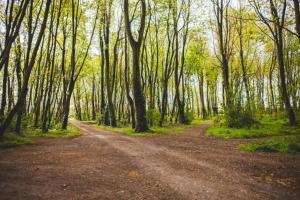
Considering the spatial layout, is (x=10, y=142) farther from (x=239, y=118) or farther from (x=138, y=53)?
(x=239, y=118)

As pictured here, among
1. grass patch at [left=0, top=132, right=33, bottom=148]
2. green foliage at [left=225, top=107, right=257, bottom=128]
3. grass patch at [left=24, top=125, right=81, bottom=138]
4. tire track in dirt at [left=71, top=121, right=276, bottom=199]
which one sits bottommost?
tire track in dirt at [left=71, top=121, right=276, bottom=199]

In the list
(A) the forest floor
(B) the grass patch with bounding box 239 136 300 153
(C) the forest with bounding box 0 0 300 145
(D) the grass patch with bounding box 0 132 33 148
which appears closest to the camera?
(A) the forest floor

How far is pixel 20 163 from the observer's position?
695cm

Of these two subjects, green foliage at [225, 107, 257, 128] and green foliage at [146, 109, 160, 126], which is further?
green foliage at [146, 109, 160, 126]

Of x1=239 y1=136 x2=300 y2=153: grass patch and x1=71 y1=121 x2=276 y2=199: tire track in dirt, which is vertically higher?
x1=239 y1=136 x2=300 y2=153: grass patch

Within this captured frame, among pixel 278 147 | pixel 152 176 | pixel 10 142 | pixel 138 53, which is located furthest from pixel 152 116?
pixel 152 176

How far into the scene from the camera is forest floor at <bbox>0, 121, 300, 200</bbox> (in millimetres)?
4547

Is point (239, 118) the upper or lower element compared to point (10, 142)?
upper

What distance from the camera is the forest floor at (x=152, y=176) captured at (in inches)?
179

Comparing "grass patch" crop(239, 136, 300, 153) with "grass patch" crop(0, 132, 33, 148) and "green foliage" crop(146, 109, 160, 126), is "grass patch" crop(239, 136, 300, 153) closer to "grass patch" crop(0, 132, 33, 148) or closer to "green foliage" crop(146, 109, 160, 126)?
"grass patch" crop(0, 132, 33, 148)

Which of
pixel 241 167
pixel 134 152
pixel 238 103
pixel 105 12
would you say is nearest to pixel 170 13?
pixel 105 12

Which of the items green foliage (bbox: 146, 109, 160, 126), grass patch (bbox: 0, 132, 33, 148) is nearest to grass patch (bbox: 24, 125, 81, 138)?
grass patch (bbox: 0, 132, 33, 148)

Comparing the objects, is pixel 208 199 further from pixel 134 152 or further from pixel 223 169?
pixel 134 152

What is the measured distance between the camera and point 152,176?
18.9 feet
